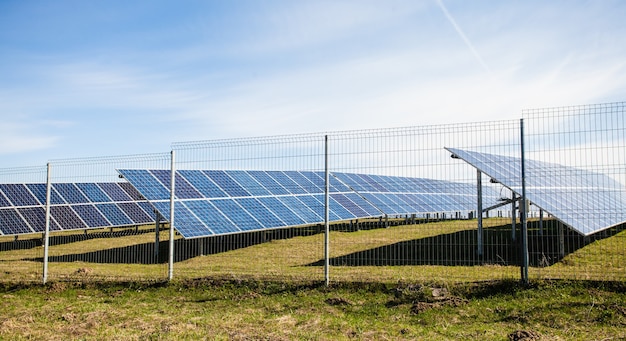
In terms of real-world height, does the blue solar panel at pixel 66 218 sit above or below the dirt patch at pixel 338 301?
above

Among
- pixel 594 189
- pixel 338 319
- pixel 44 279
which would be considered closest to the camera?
pixel 338 319

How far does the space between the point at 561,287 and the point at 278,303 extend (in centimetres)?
516

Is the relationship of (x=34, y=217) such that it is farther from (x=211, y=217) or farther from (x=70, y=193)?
(x=211, y=217)

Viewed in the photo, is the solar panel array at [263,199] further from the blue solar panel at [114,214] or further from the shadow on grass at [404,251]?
the blue solar panel at [114,214]

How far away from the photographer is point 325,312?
9.05 m

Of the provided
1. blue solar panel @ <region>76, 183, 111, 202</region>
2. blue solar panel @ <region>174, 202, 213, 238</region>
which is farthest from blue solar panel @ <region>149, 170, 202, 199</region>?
blue solar panel @ <region>76, 183, 111, 202</region>

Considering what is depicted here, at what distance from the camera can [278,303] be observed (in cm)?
970

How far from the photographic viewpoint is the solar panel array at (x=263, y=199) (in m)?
16.0

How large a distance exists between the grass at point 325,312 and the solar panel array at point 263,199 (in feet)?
9.39

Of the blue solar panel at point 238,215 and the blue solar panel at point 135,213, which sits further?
the blue solar panel at point 135,213

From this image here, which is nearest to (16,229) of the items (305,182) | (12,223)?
(12,223)

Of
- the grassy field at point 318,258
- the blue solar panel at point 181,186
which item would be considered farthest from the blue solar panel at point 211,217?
the grassy field at point 318,258

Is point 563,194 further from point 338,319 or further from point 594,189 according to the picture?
point 338,319

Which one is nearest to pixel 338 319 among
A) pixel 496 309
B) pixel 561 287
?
pixel 496 309
